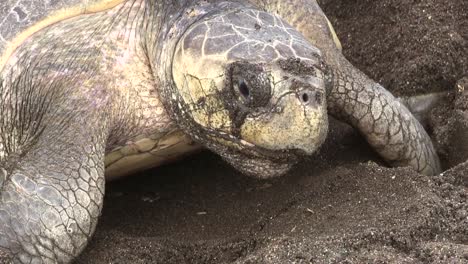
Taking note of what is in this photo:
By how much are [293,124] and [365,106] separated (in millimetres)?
884

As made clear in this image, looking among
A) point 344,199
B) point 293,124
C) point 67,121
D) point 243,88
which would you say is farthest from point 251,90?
point 67,121

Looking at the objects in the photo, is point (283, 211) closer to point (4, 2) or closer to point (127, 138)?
point (127, 138)

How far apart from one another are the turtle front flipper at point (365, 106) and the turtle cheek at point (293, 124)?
2.56 ft

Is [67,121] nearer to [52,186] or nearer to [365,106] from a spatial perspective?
[52,186]

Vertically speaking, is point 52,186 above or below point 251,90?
below

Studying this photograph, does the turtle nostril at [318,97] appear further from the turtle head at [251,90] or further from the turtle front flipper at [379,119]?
the turtle front flipper at [379,119]

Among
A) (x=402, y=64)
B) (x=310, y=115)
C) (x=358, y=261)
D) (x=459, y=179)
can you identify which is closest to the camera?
(x=358, y=261)

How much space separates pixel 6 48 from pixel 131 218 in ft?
2.76

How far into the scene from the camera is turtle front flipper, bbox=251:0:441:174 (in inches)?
124

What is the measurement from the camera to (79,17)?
2.95m

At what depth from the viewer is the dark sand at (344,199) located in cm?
230

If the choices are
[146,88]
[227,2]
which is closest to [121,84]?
[146,88]

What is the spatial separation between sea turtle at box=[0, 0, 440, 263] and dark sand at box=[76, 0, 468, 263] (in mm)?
172

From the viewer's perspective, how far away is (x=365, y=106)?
123 inches
